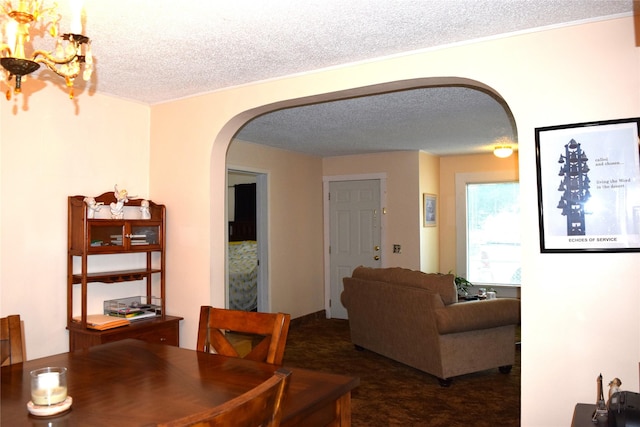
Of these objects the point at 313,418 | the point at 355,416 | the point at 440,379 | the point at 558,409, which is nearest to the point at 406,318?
the point at 440,379

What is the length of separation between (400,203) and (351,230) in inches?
33.0

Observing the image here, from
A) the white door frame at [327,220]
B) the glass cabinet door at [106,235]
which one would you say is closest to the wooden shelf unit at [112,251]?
the glass cabinet door at [106,235]

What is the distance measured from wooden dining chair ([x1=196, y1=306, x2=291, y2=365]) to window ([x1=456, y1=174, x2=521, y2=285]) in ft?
19.1

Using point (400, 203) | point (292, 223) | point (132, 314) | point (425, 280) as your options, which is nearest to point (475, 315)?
point (425, 280)

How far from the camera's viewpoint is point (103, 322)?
11.1ft

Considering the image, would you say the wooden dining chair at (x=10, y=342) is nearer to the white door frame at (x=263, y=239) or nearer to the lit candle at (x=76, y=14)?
the lit candle at (x=76, y=14)

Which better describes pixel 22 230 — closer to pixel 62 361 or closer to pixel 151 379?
pixel 62 361

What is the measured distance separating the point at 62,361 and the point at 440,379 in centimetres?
325

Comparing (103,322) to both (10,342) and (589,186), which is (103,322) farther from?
(589,186)

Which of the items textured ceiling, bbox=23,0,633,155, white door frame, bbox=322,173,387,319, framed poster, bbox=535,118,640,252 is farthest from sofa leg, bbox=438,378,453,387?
white door frame, bbox=322,173,387,319

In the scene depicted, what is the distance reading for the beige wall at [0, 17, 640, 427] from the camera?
2.38 m

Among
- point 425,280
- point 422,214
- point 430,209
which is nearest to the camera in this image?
point 425,280

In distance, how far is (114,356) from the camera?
211cm

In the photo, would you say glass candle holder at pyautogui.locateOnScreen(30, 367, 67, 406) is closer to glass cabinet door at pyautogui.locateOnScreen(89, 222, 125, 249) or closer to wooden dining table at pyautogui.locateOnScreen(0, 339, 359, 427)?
wooden dining table at pyautogui.locateOnScreen(0, 339, 359, 427)
